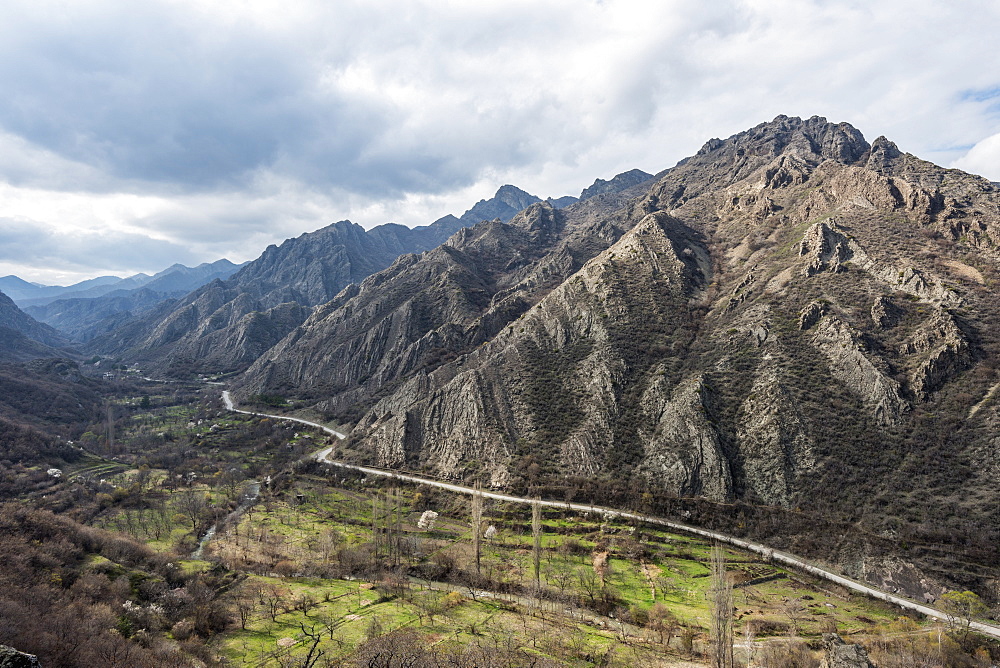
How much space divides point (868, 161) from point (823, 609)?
184981 millimetres

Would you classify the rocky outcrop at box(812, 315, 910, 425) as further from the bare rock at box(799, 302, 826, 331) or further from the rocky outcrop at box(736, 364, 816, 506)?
the rocky outcrop at box(736, 364, 816, 506)

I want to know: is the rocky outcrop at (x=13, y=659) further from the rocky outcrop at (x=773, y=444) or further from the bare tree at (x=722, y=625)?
the rocky outcrop at (x=773, y=444)

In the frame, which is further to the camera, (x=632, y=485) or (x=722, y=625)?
(x=632, y=485)

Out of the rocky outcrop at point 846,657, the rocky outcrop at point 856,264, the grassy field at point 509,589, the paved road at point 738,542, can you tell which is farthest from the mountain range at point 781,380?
the rocky outcrop at point 846,657

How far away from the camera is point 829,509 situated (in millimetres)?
62625

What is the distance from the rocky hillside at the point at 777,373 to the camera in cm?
6378

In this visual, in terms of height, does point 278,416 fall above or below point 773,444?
below

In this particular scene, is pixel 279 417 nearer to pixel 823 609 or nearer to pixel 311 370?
pixel 311 370

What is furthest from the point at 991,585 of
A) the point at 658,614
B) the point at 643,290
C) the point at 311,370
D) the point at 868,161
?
the point at 311,370

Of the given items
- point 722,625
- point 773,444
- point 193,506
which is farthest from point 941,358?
point 193,506

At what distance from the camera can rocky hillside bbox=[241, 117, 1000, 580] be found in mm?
63781

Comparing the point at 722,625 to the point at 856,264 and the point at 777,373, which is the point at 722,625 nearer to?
the point at 777,373

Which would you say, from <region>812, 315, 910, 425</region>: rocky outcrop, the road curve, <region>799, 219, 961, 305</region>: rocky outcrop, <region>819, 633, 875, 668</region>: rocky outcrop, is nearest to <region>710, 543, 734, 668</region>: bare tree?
<region>819, 633, 875, 668</region>: rocky outcrop

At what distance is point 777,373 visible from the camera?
80.6 meters
